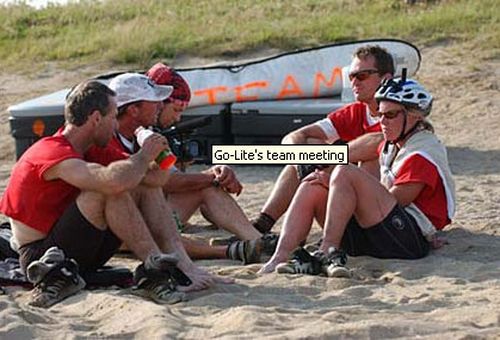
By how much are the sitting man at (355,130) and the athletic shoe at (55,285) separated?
1.62 m

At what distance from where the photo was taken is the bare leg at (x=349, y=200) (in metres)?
6.84

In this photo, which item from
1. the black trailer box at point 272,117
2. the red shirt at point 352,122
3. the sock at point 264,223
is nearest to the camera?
the sock at point 264,223

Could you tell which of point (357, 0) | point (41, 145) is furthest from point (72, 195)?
point (357, 0)

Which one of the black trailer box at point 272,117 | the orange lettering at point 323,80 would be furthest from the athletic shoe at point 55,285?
the orange lettering at point 323,80

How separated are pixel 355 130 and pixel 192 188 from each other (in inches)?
40.6

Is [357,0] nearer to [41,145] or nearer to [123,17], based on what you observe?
[123,17]

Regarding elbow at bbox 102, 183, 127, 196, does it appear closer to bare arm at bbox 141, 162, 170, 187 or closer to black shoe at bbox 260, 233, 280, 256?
bare arm at bbox 141, 162, 170, 187

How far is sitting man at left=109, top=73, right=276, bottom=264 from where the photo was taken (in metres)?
7.12

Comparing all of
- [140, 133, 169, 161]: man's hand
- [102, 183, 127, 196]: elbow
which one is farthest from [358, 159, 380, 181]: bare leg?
[102, 183, 127, 196]: elbow

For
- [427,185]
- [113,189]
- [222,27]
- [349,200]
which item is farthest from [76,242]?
[222,27]

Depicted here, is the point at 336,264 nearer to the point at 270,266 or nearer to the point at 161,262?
the point at 270,266

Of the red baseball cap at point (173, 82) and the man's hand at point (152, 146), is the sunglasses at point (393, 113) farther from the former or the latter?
the man's hand at point (152, 146)

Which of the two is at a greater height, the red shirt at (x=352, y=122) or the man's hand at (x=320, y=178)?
the red shirt at (x=352, y=122)
